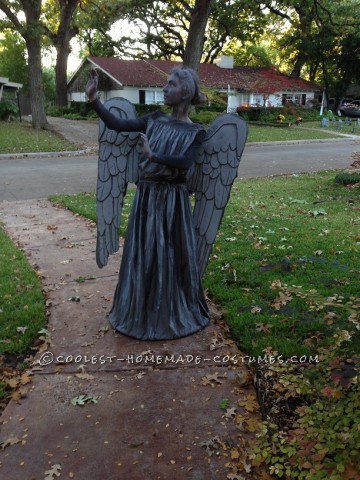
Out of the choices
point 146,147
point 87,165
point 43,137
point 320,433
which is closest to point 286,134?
point 43,137

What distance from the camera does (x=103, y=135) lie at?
361 cm

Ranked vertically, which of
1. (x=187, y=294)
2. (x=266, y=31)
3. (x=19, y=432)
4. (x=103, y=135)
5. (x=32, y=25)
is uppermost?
(x=266, y=31)

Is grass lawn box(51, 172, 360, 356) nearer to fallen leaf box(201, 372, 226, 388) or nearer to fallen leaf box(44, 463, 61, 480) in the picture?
fallen leaf box(201, 372, 226, 388)

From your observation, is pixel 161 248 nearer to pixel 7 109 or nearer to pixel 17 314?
pixel 17 314

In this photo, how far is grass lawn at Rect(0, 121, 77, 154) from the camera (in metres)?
16.0

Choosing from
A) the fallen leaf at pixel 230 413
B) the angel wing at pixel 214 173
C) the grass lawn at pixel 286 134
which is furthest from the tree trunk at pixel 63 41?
the fallen leaf at pixel 230 413

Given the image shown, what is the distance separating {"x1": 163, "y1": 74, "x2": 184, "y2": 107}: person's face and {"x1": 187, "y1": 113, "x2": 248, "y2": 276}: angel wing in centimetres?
34

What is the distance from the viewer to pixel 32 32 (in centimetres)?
1803

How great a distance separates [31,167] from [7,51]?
29.0m

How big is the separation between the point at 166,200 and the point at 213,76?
112 ft

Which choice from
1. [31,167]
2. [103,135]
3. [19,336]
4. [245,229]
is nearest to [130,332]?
[19,336]

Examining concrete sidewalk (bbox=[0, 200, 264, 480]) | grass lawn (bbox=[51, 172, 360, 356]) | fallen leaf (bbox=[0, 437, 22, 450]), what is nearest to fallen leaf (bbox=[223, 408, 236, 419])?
concrete sidewalk (bbox=[0, 200, 264, 480])

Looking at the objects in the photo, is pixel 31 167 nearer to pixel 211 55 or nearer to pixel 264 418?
pixel 264 418

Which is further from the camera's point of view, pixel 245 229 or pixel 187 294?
pixel 245 229
